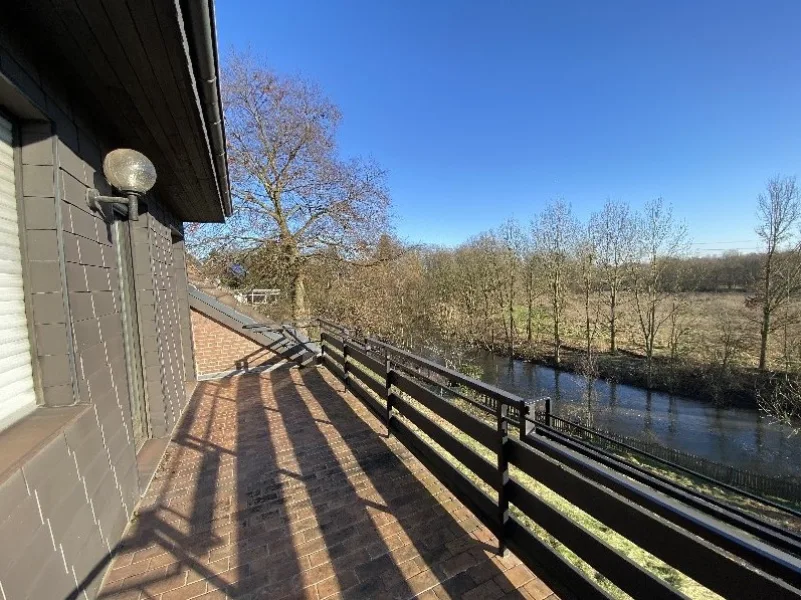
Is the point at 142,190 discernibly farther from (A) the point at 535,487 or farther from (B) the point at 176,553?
(A) the point at 535,487

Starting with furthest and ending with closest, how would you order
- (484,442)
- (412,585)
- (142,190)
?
(142,190)
(484,442)
(412,585)

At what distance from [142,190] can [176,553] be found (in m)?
2.19

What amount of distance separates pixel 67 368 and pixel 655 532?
2576 millimetres

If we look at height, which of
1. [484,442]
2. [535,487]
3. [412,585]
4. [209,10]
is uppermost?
[209,10]

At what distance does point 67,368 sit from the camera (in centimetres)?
178

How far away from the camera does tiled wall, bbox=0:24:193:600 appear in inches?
52.8

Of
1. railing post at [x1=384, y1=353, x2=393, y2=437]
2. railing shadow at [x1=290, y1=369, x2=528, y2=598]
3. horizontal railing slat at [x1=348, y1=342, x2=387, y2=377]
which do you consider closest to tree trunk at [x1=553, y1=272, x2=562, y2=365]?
horizontal railing slat at [x1=348, y1=342, x2=387, y2=377]

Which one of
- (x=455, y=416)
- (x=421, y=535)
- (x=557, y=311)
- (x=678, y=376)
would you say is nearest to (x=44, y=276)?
(x=455, y=416)

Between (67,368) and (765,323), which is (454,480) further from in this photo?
(765,323)

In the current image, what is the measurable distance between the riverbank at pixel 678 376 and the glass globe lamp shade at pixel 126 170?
15.3 m

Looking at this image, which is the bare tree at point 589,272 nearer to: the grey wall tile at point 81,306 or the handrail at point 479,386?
the handrail at point 479,386

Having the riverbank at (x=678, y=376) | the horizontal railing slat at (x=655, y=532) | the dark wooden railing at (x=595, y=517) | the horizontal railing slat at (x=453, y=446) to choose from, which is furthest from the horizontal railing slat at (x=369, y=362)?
the riverbank at (x=678, y=376)

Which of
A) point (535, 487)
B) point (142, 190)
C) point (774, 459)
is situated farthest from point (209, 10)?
point (774, 459)

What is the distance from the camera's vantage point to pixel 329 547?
6.88 feet
